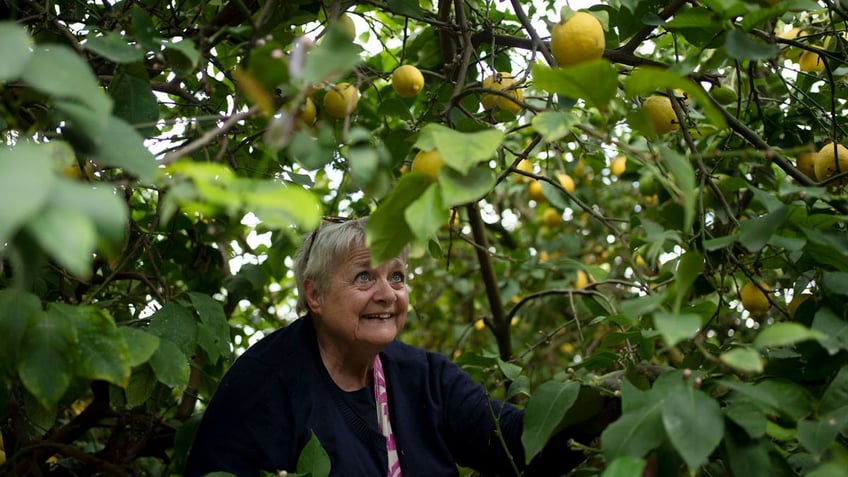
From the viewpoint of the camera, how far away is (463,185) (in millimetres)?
1058

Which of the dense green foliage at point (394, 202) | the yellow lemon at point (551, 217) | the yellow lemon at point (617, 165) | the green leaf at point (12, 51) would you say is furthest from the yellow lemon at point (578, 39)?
the yellow lemon at point (551, 217)

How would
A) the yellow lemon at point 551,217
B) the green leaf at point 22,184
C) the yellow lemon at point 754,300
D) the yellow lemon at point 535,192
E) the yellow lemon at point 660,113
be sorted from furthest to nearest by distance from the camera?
the yellow lemon at point 551,217
the yellow lemon at point 535,192
the yellow lemon at point 754,300
the yellow lemon at point 660,113
the green leaf at point 22,184

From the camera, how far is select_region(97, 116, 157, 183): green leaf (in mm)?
913

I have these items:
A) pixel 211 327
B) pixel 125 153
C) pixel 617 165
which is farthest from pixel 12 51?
pixel 617 165

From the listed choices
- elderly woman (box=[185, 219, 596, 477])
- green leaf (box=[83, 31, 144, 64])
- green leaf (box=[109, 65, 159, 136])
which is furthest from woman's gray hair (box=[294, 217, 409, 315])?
green leaf (box=[83, 31, 144, 64])

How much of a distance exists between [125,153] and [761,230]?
33.1 inches

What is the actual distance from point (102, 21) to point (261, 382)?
2.65 feet

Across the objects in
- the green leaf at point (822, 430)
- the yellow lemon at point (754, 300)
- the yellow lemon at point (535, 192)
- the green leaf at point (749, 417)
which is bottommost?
the green leaf at point (822, 430)

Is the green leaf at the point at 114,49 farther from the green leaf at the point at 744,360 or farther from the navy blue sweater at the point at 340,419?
the navy blue sweater at the point at 340,419

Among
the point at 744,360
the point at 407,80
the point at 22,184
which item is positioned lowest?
the point at 744,360

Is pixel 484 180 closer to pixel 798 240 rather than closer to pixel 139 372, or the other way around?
pixel 798 240

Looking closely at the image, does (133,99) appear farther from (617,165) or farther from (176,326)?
(617,165)

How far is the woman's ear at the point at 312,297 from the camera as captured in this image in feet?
7.11

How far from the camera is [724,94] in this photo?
193cm
